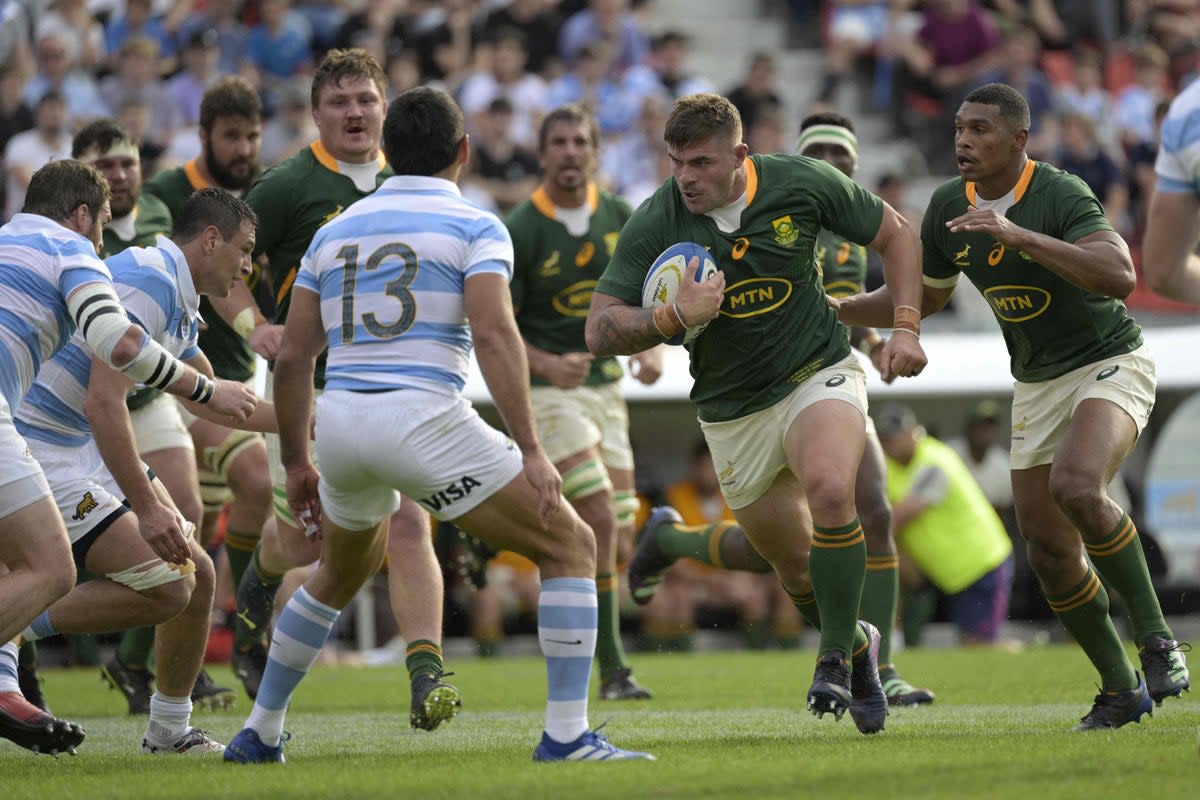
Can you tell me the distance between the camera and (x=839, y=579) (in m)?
7.15

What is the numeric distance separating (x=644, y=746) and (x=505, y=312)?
6.47 ft

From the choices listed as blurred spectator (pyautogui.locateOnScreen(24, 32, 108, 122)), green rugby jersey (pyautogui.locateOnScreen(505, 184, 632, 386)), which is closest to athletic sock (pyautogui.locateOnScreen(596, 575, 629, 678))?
green rugby jersey (pyautogui.locateOnScreen(505, 184, 632, 386))

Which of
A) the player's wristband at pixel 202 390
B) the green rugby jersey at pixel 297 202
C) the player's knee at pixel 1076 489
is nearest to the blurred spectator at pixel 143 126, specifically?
the green rugby jersey at pixel 297 202

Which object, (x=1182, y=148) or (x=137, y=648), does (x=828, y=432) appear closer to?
(x=1182, y=148)

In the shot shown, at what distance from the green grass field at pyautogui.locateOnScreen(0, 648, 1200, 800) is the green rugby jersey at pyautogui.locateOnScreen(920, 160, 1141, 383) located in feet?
5.18

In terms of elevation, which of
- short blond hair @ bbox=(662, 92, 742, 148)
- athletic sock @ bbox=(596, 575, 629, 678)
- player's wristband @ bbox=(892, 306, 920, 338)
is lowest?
athletic sock @ bbox=(596, 575, 629, 678)

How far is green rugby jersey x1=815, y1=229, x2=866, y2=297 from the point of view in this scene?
981cm

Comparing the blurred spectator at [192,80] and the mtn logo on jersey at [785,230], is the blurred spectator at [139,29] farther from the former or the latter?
the mtn logo on jersey at [785,230]

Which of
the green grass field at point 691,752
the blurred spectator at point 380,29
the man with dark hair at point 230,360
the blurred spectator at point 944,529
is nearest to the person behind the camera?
the green grass field at point 691,752

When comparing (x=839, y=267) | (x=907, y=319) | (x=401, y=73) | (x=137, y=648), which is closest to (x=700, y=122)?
(x=907, y=319)

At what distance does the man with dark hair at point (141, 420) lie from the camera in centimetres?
912

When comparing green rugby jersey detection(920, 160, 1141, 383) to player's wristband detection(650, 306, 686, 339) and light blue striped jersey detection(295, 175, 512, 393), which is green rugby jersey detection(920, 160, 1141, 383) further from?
light blue striped jersey detection(295, 175, 512, 393)

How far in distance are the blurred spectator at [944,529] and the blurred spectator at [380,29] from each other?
6.74m

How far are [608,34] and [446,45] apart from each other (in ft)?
6.21
